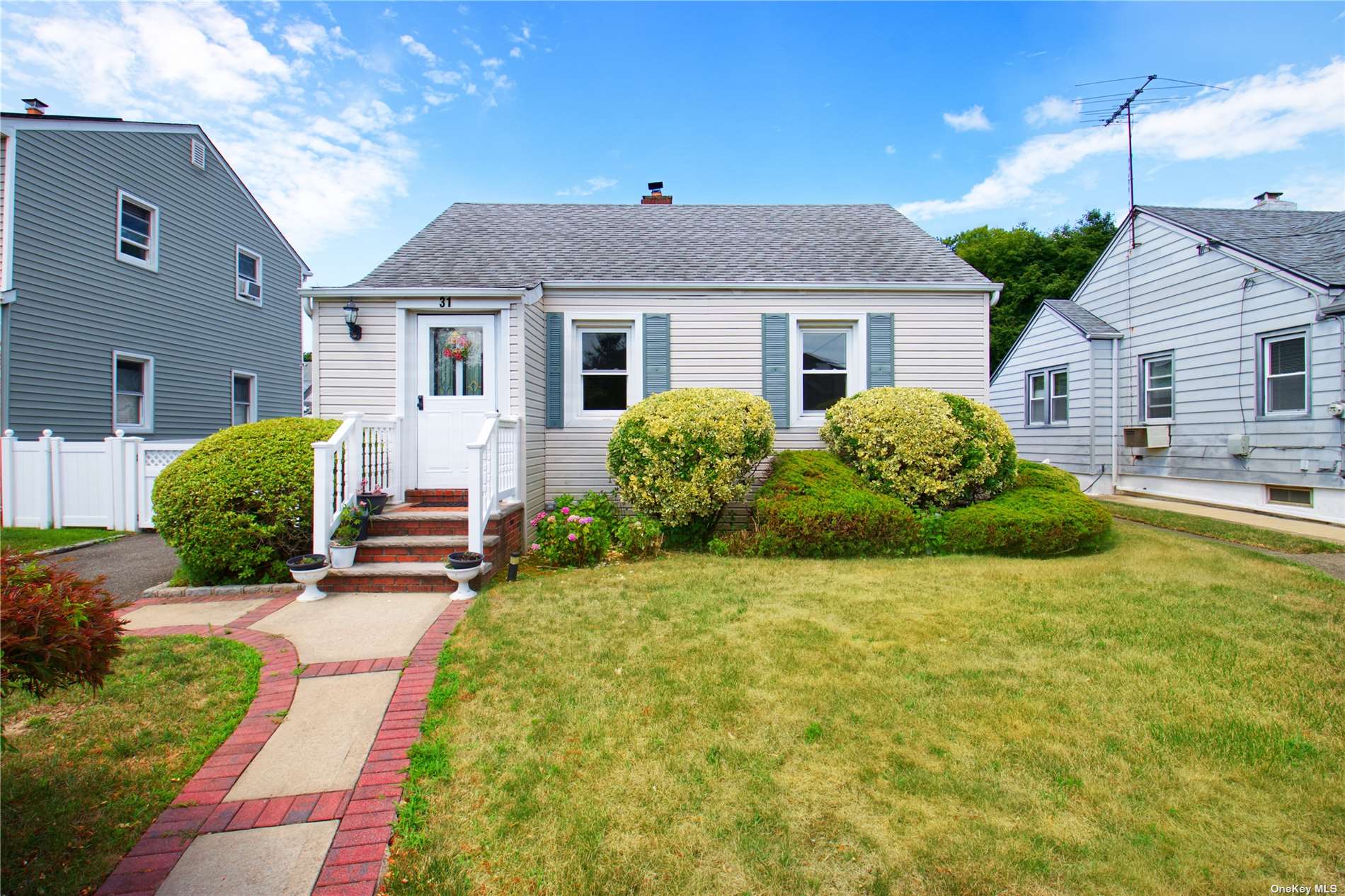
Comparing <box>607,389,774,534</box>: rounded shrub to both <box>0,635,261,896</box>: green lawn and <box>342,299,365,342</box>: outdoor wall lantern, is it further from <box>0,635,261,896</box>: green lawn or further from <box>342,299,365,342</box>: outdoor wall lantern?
<box>0,635,261,896</box>: green lawn

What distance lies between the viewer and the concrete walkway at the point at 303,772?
76.2 inches

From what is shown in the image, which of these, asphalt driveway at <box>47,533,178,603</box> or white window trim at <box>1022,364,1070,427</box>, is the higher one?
white window trim at <box>1022,364,1070,427</box>

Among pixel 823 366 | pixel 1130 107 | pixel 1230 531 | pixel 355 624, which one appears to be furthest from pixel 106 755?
pixel 1130 107

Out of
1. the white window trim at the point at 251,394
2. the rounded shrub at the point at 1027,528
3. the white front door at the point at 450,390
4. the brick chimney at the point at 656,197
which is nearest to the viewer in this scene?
the rounded shrub at the point at 1027,528

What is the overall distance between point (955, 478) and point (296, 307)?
56.6 ft

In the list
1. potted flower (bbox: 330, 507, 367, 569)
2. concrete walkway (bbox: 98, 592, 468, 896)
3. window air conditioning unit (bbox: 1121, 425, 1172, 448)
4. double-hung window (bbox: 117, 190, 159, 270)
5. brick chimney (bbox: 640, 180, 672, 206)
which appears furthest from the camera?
brick chimney (bbox: 640, 180, 672, 206)

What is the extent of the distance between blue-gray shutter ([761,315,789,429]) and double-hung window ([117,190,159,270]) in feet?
40.5

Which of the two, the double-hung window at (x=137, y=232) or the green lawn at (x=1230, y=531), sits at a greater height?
the double-hung window at (x=137, y=232)

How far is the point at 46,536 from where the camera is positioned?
7.77 m

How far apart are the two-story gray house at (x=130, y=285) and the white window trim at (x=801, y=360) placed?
41.0 feet

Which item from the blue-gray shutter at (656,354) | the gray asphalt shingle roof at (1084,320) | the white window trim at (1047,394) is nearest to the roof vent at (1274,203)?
the gray asphalt shingle roof at (1084,320)

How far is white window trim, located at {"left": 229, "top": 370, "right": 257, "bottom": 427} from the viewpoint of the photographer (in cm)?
1314

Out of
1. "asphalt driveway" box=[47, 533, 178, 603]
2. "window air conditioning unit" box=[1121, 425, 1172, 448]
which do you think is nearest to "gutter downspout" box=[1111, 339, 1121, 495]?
"window air conditioning unit" box=[1121, 425, 1172, 448]

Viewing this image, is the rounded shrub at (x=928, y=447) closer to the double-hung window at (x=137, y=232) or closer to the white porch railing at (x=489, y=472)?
the white porch railing at (x=489, y=472)
